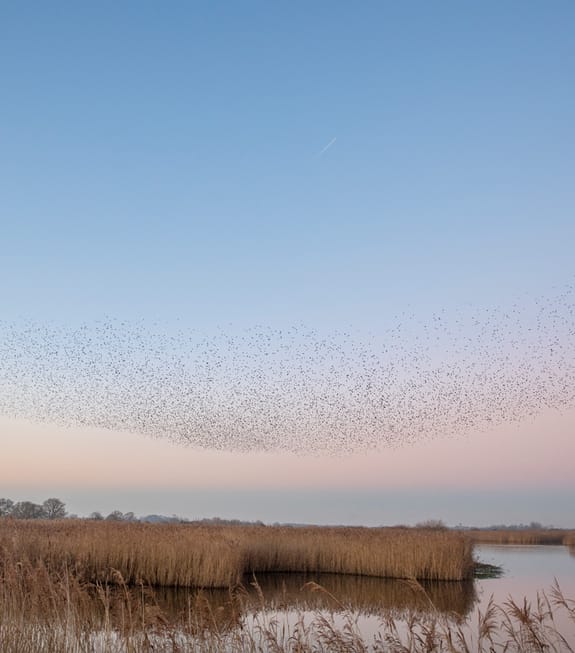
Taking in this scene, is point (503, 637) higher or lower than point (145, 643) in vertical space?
lower

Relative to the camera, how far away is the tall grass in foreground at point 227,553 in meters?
17.2

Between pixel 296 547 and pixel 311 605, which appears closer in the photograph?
pixel 311 605

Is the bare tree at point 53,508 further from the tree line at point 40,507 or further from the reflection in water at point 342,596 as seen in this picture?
the reflection in water at point 342,596

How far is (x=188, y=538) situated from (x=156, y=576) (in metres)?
1.60

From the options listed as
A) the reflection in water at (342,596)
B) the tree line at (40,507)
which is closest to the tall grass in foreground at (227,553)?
the reflection in water at (342,596)

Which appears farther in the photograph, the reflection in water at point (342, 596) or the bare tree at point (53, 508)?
the bare tree at point (53, 508)

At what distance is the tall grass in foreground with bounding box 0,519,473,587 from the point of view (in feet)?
56.5

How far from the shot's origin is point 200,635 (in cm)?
598

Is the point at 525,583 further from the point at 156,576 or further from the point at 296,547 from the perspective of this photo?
the point at 156,576

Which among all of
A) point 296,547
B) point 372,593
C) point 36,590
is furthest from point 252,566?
point 36,590

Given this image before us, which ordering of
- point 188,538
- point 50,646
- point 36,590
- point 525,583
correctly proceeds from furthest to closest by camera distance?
point 525,583 < point 188,538 < point 36,590 < point 50,646

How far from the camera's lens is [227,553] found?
1752cm

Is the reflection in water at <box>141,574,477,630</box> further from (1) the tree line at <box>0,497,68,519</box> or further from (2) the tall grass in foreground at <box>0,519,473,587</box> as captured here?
(1) the tree line at <box>0,497,68,519</box>

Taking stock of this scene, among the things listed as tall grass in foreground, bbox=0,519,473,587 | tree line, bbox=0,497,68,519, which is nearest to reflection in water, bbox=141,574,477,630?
tall grass in foreground, bbox=0,519,473,587
